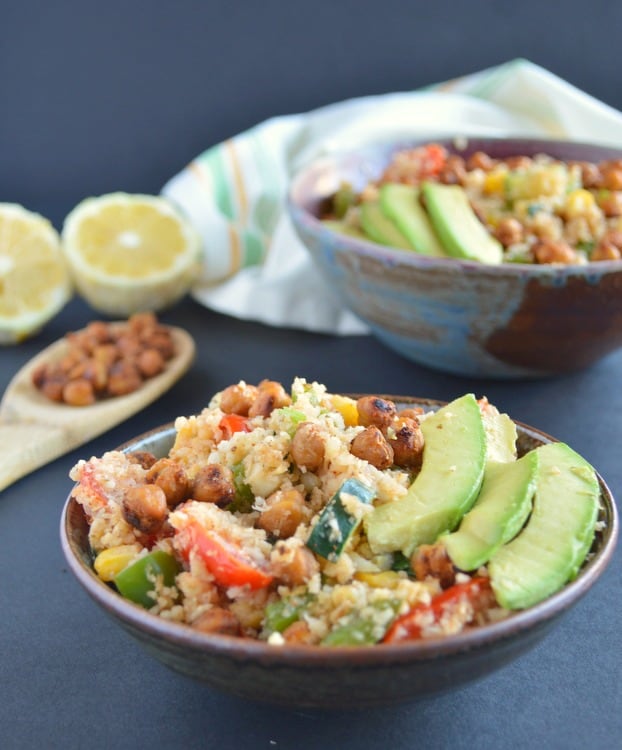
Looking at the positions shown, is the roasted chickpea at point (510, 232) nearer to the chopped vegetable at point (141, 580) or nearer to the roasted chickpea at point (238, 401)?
the roasted chickpea at point (238, 401)

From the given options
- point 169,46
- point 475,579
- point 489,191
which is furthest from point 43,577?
point 169,46

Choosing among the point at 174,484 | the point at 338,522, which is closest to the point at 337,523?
the point at 338,522

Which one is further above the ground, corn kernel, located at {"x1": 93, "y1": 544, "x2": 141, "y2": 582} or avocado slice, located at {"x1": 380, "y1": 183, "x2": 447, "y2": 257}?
corn kernel, located at {"x1": 93, "y1": 544, "x2": 141, "y2": 582}

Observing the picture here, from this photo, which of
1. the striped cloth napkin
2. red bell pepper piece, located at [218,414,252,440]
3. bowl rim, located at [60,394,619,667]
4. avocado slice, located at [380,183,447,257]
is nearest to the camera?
bowl rim, located at [60,394,619,667]

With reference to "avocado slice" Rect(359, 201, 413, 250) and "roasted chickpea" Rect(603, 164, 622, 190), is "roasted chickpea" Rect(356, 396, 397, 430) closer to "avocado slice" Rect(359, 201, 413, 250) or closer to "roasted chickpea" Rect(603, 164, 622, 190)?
"avocado slice" Rect(359, 201, 413, 250)

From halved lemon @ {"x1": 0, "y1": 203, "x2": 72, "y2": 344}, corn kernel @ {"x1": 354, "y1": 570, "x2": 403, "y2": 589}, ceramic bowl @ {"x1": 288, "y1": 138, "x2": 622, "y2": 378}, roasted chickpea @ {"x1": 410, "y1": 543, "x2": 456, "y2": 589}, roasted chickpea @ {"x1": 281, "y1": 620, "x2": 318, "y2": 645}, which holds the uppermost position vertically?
roasted chickpea @ {"x1": 410, "y1": 543, "x2": 456, "y2": 589}

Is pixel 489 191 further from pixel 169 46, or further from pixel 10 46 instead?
pixel 10 46

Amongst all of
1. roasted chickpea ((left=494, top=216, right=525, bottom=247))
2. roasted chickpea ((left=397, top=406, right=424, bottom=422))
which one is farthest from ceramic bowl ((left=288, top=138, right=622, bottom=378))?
roasted chickpea ((left=397, top=406, right=424, bottom=422))
